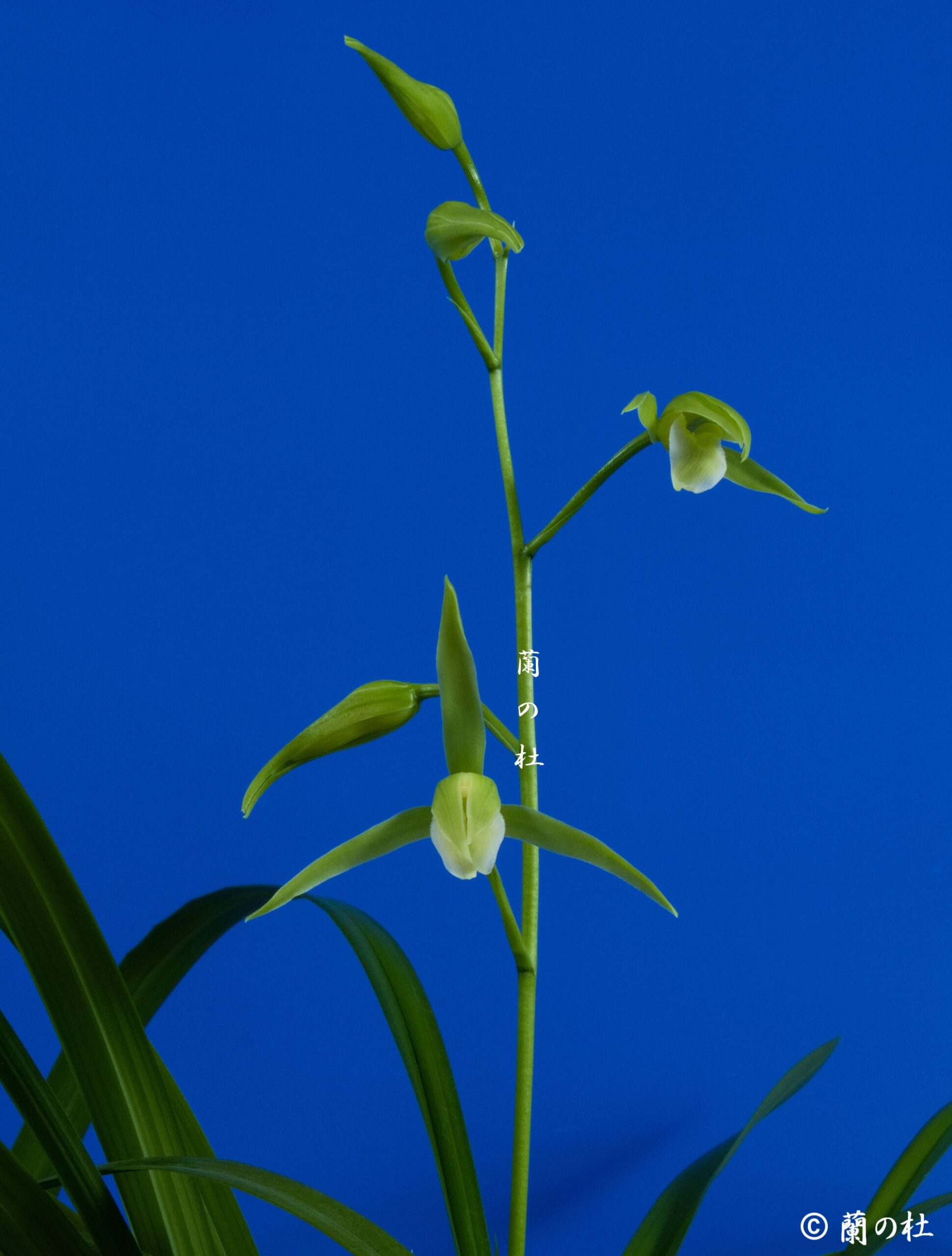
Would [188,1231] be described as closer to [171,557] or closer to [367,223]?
[171,557]

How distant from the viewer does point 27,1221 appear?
20.4 inches

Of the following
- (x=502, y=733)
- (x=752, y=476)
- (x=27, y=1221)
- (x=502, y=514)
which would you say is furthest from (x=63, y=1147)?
(x=502, y=514)

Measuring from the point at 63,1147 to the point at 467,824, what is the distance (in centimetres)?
28

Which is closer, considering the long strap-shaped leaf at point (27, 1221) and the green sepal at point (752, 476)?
the long strap-shaped leaf at point (27, 1221)

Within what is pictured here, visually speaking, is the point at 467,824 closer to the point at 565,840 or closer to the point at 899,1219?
the point at 565,840

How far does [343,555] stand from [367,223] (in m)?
0.43

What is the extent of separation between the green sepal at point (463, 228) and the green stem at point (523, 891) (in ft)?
0.17

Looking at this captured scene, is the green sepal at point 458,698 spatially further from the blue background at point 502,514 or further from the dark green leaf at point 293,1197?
the blue background at point 502,514

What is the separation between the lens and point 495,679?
1274mm

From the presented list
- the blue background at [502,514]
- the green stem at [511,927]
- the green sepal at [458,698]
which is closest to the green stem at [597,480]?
the green sepal at [458,698]

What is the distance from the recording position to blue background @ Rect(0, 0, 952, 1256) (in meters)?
1.28

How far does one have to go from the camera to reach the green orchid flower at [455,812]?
0.60 m

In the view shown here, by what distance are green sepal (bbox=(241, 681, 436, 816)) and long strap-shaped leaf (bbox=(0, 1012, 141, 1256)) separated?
0.19 meters

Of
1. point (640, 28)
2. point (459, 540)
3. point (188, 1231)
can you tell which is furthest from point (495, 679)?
point (640, 28)
